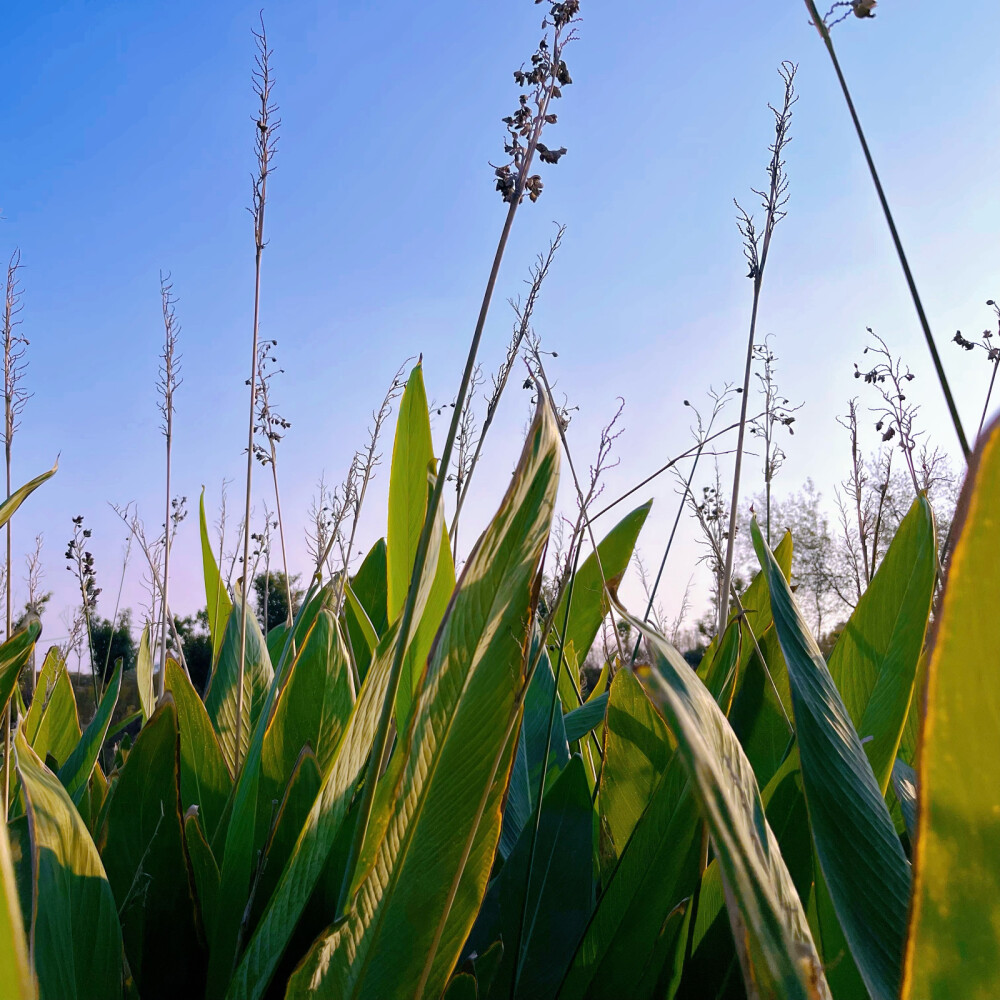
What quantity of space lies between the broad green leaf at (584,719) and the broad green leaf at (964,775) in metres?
0.62

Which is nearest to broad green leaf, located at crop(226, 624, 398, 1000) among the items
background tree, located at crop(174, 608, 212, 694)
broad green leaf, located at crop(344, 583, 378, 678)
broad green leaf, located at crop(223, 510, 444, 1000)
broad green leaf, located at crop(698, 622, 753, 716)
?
broad green leaf, located at crop(223, 510, 444, 1000)

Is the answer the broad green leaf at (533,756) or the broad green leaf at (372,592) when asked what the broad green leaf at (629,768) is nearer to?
the broad green leaf at (533,756)

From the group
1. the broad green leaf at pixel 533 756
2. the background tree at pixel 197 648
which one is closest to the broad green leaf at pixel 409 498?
the broad green leaf at pixel 533 756

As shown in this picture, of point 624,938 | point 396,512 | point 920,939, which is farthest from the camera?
point 396,512

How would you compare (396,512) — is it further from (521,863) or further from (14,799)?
(14,799)

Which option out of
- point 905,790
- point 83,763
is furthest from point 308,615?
point 905,790

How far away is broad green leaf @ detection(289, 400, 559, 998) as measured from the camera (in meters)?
0.38

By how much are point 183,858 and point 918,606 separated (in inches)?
23.0

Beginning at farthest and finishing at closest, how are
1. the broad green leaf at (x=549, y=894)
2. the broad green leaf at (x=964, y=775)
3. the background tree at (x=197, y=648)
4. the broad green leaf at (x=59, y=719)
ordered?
the background tree at (x=197, y=648), the broad green leaf at (x=59, y=719), the broad green leaf at (x=549, y=894), the broad green leaf at (x=964, y=775)

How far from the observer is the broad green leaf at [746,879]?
25 centimetres

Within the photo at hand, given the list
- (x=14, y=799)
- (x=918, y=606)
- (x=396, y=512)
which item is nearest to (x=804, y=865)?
(x=918, y=606)

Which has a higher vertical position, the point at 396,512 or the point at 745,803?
the point at 396,512

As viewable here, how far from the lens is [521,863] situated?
0.59 meters

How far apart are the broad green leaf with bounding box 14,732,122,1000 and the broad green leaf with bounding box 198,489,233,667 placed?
555 mm
